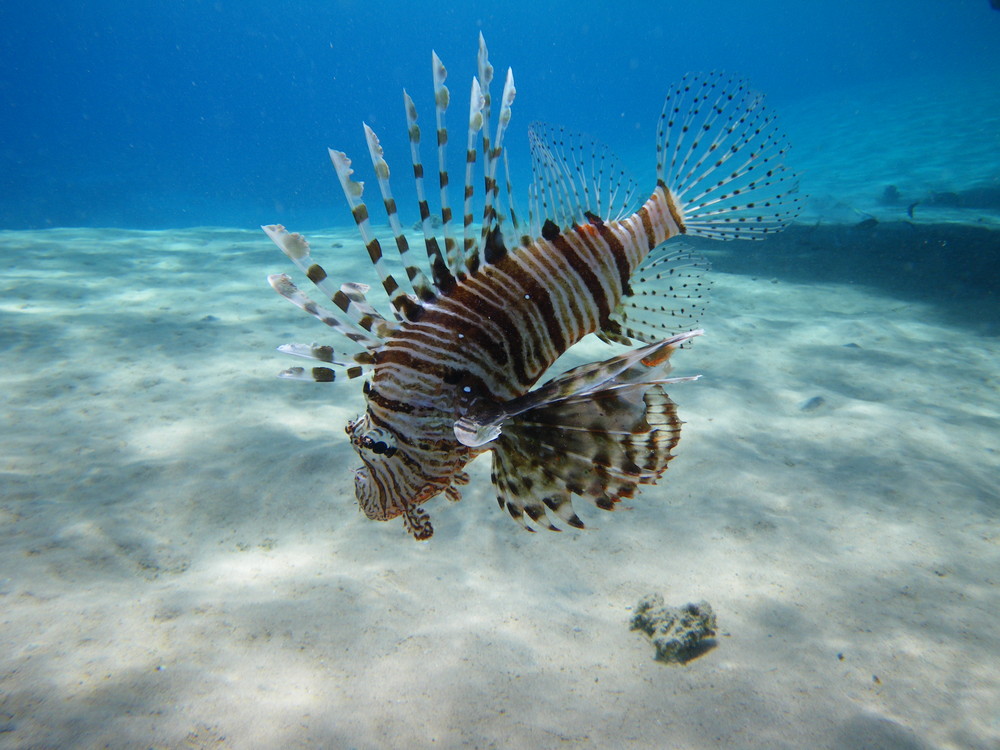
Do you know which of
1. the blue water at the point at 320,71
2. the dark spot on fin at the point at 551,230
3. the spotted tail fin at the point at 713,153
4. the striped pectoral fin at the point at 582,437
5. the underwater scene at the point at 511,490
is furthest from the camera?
the blue water at the point at 320,71

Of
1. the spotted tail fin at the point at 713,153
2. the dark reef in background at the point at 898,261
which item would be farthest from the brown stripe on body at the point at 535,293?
the dark reef in background at the point at 898,261

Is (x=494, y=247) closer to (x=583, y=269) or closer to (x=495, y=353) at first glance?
(x=583, y=269)

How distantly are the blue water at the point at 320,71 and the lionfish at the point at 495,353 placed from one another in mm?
40463

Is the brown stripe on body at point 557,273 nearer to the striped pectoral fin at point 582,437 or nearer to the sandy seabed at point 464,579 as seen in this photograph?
the striped pectoral fin at point 582,437

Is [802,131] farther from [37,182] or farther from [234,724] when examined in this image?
[37,182]

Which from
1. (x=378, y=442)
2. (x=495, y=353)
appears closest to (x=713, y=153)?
(x=495, y=353)

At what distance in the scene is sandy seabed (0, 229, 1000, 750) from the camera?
6.98 feet

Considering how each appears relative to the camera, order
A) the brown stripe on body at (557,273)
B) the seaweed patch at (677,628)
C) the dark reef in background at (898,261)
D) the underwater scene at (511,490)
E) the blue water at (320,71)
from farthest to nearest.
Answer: the blue water at (320,71) < the dark reef in background at (898,261) < the seaweed patch at (677,628) < the brown stripe on body at (557,273) < the underwater scene at (511,490)

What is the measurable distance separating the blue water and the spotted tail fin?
40.0m

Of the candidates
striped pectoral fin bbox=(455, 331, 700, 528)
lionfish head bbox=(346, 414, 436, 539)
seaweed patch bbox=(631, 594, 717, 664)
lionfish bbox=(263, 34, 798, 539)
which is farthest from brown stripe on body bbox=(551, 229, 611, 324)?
seaweed patch bbox=(631, 594, 717, 664)

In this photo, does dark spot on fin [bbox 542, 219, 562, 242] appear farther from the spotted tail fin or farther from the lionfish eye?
the lionfish eye

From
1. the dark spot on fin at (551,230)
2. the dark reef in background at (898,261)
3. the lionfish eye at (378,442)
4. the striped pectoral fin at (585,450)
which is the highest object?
the dark spot on fin at (551,230)

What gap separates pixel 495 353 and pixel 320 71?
434ft

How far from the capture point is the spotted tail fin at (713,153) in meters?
2.62
